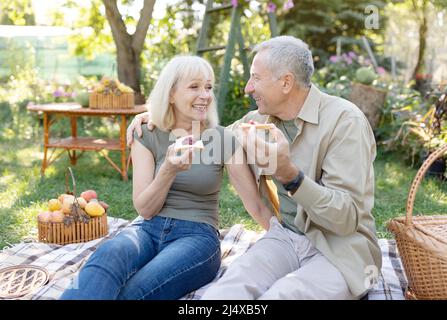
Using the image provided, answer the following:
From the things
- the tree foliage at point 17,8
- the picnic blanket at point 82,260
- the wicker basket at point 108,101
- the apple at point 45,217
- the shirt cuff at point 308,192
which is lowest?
the picnic blanket at point 82,260

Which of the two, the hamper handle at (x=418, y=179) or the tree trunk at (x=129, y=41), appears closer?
the hamper handle at (x=418, y=179)

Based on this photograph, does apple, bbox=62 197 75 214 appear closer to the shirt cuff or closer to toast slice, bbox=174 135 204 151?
toast slice, bbox=174 135 204 151

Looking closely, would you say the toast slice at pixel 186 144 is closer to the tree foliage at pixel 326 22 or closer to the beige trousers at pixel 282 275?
the beige trousers at pixel 282 275

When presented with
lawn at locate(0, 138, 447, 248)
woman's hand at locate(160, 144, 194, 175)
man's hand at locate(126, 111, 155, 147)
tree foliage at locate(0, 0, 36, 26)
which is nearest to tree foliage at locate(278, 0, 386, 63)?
Result: tree foliage at locate(0, 0, 36, 26)

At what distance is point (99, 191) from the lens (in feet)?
17.7

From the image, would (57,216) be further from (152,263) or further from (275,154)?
(275,154)

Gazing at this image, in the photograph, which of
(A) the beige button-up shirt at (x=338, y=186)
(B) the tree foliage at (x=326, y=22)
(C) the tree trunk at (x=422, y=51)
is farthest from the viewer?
(B) the tree foliage at (x=326, y=22)

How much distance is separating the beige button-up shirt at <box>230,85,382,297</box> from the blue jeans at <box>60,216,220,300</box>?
18.9 inches

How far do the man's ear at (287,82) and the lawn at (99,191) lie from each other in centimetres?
198

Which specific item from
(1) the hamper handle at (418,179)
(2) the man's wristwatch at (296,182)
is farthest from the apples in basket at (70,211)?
(1) the hamper handle at (418,179)

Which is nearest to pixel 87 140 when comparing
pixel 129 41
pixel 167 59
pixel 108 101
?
pixel 108 101

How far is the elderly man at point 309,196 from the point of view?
2.25 meters

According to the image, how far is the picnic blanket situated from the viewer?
9.09 feet
